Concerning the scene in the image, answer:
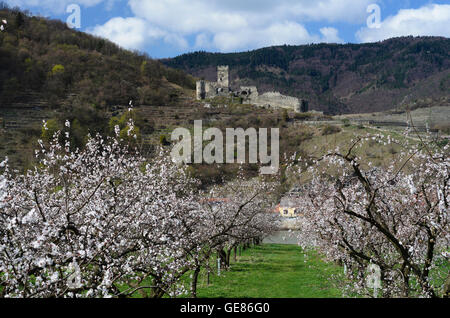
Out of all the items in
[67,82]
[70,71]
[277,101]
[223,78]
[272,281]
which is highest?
[223,78]

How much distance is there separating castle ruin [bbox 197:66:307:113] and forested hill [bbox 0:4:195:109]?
8985 mm

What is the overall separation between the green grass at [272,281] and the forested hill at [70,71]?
232 ft

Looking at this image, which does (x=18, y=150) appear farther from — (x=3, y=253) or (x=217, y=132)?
(x=3, y=253)

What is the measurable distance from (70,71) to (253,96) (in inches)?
1923

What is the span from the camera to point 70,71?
106 metres

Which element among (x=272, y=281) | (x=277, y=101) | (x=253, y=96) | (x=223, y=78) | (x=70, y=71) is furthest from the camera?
(x=223, y=78)

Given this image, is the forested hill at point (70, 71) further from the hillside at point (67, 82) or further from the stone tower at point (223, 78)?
the stone tower at point (223, 78)

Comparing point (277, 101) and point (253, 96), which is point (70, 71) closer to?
point (253, 96)

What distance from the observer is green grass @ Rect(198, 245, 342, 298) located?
16578mm

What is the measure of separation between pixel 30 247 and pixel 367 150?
6079 centimetres

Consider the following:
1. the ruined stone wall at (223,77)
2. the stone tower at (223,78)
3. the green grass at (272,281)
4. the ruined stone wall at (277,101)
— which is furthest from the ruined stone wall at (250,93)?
the green grass at (272,281)

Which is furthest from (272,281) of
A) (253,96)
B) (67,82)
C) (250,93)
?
(250,93)

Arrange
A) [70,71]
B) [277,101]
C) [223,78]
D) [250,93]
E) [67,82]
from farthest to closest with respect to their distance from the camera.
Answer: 1. [223,78]
2. [250,93]
3. [277,101]
4. [70,71]
5. [67,82]

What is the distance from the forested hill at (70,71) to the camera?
94125mm
